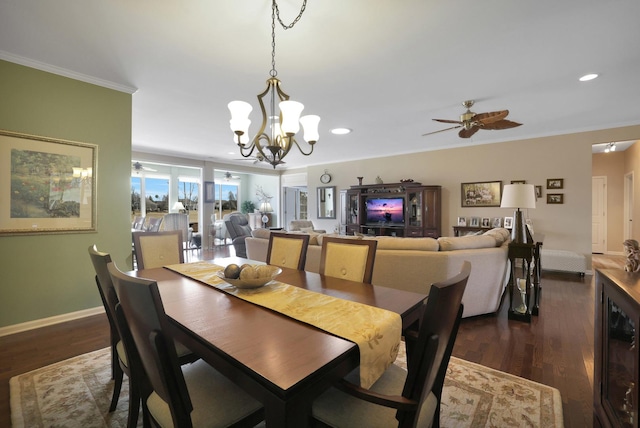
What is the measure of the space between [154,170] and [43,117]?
24.0 feet

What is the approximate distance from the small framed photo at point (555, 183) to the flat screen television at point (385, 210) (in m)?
2.67

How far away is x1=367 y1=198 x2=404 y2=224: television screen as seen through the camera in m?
6.69

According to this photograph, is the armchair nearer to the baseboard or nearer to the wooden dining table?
the baseboard

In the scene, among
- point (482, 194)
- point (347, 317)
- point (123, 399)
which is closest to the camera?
point (347, 317)

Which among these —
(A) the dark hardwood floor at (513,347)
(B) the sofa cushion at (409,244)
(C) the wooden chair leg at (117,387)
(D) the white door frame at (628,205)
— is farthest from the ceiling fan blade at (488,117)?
(D) the white door frame at (628,205)

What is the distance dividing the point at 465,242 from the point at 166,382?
9.49ft

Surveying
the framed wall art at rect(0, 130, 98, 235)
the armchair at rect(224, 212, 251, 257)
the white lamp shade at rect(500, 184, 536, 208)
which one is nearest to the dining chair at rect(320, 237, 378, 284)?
the white lamp shade at rect(500, 184, 536, 208)

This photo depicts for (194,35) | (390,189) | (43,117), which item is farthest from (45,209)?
(390,189)

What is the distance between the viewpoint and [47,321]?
278 centimetres

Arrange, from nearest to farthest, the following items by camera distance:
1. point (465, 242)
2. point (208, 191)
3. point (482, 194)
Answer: point (465, 242)
point (482, 194)
point (208, 191)

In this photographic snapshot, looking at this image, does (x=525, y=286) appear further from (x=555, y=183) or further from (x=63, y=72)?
(x=63, y=72)

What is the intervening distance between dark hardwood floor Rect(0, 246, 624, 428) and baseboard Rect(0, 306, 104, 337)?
61 millimetres

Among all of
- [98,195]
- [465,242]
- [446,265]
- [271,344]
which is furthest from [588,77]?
[98,195]

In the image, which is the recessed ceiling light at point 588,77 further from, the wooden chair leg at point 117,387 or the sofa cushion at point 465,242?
the wooden chair leg at point 117,387
